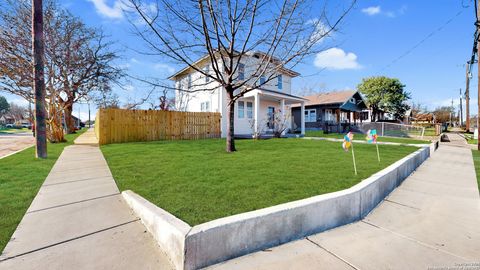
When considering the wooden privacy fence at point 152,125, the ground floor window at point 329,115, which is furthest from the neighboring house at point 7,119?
the ground floor window at point 329,115

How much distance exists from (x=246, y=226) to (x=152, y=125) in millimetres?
12378

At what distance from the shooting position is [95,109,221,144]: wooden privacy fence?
11672mm

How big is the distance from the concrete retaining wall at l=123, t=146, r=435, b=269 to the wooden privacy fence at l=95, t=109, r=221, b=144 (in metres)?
10.3

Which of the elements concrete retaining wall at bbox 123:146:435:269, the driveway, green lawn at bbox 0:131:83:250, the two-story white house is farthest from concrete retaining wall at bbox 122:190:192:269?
the two-story white house

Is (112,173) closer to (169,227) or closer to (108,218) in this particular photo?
(108,218)

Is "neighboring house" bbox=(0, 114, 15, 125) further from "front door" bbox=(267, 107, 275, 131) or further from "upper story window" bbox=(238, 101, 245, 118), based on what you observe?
"front door" bbox=(267, 107, 275, 131)

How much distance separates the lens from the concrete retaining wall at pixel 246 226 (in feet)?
6.06

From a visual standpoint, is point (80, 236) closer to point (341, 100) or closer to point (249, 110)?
point (249, 110)

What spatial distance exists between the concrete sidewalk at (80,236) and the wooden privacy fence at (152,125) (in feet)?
29.3

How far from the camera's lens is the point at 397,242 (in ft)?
7.88

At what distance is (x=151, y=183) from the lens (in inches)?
150

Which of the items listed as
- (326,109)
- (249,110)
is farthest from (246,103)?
(326,109)

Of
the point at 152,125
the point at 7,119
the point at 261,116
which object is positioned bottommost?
the point at 152,125

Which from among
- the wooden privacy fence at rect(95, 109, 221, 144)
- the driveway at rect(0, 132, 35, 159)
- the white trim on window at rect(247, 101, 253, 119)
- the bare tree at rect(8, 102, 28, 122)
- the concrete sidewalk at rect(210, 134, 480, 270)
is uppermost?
the bare tree at rect(8, 102, 28, 122)
